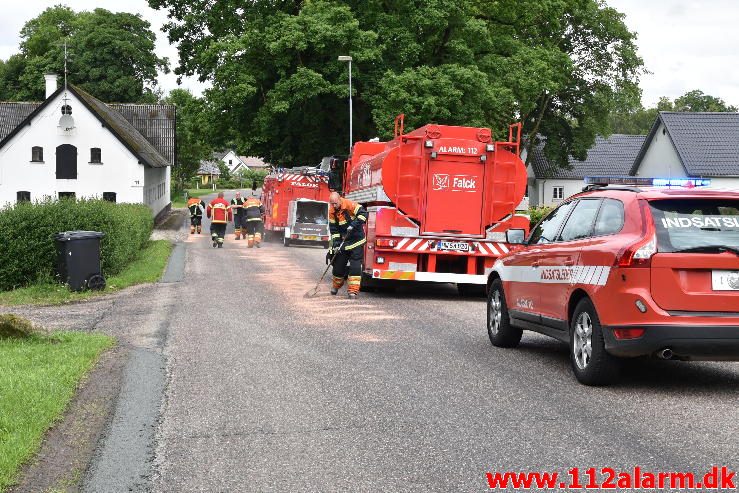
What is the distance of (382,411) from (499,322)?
3.83 meters

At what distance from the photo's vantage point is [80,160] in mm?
53844

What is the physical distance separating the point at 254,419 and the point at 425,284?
13673 mm

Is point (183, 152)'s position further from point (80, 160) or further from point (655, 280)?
point (655, 280)

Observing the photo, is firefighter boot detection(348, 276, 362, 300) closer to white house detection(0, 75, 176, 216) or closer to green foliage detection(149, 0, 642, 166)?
green foliage detection(149, 0, 642, 166)

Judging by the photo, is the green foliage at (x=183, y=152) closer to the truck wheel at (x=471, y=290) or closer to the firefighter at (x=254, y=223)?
the firefighter at (x=254, y=223)

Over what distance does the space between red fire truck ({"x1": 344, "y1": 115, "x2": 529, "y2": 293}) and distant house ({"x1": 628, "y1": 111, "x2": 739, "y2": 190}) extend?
1422 inches

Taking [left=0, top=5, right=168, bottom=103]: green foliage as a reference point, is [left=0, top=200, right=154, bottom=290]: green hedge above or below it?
below

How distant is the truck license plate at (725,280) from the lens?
7.85 metres

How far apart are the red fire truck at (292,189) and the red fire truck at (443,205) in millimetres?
17476

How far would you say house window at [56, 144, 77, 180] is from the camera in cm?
5372

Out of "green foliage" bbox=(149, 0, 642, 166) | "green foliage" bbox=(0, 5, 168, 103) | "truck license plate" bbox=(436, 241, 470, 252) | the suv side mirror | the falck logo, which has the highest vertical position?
"green foliage" bbox=(0, 5, 168, 103)

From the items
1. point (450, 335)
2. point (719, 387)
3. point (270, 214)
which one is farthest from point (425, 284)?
point (270, 214)

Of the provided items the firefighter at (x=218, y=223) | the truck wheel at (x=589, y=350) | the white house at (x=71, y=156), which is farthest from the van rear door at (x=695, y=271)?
the white house at (x=71, y=156)

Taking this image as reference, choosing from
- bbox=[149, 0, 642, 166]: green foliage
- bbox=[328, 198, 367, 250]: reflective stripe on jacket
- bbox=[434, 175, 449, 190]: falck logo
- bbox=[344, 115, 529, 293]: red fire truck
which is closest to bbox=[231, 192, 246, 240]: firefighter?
bbox=[149, 0, 642, 166]: green foliage
